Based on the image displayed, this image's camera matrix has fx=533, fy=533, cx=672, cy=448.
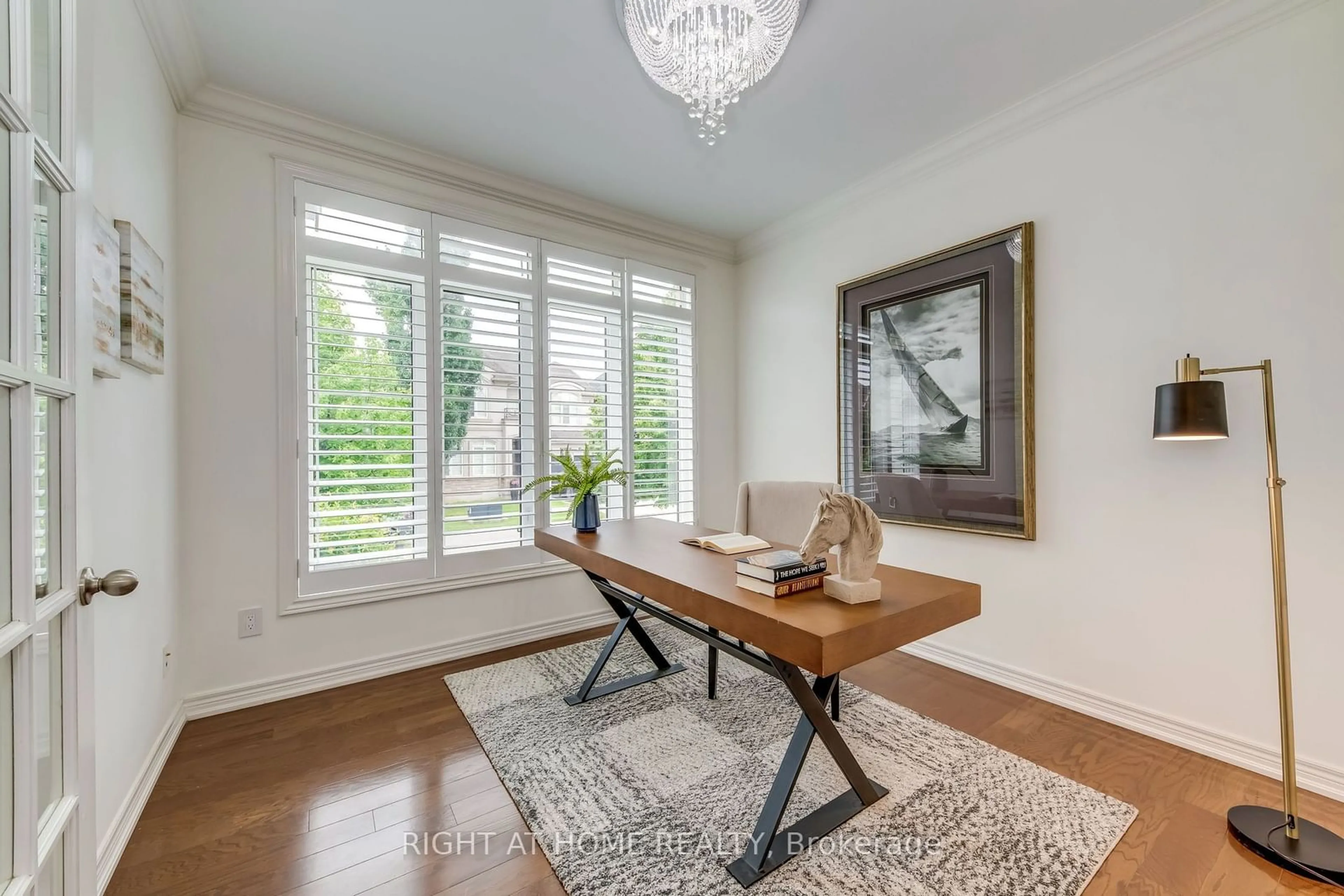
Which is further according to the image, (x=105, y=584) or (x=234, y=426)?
(x=234, y=426)

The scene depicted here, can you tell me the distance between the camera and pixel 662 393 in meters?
3.66

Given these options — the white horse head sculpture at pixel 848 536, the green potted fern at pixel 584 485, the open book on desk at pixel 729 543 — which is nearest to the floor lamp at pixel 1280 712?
the white horse head sculpture at pixel 848 536

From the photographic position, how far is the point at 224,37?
6.51ft

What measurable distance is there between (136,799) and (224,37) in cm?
263

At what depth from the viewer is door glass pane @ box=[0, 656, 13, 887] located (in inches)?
24.6

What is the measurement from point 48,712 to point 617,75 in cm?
244

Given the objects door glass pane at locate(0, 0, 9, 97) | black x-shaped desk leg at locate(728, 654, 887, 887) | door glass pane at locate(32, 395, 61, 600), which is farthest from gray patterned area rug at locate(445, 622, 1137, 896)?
door glass pane at locate(0, 0, 9, 97)

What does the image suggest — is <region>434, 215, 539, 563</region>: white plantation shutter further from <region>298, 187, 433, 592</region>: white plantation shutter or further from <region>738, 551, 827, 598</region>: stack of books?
<region>738, 551, 827, 598</region>: stack of books

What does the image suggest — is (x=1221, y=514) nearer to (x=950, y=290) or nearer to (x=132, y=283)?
(x=950, y=290)

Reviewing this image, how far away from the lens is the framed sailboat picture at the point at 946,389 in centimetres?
242

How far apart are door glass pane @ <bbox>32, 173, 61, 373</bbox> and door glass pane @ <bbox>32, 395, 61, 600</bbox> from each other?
0.07 metres

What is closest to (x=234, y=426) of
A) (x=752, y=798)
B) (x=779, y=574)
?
(x=779, y=574)

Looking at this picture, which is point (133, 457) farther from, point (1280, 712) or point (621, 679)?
point (1280, 712)

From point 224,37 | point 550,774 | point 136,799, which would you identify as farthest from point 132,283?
point 550,774
